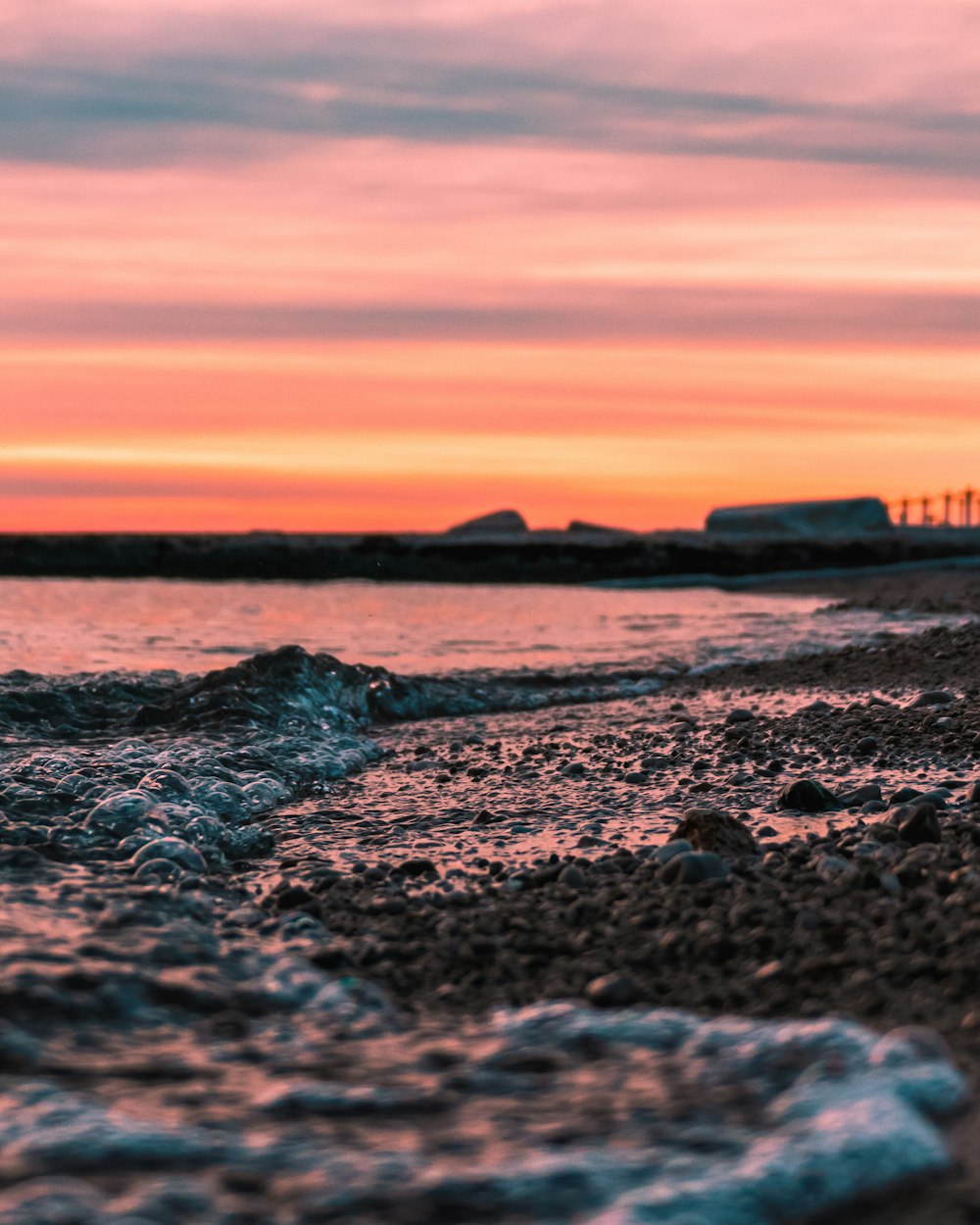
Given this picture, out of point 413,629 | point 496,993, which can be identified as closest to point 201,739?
point 496,993

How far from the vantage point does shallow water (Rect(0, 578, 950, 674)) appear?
14.6 metres

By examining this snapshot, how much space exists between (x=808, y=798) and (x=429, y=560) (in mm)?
52758

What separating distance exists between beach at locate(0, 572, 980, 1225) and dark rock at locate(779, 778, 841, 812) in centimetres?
1

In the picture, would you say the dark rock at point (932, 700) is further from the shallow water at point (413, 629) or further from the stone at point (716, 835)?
the shallow water at point (413, 629)

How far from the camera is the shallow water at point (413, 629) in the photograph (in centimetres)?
1457

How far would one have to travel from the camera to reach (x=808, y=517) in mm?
97250

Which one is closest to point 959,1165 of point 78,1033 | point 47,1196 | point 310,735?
point 47,1196

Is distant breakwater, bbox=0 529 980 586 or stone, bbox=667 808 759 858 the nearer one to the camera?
stone, bbox=667 808 759 858

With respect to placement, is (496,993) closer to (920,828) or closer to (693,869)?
(693,869)

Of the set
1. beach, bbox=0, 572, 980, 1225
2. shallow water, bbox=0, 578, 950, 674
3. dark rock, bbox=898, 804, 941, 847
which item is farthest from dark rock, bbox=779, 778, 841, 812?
shallow water, bbox=0, 578, 950, 674

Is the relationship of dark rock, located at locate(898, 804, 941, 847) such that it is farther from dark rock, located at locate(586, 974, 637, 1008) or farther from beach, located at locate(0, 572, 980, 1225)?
dark rock, located at locate(586, 974, 637, 1008)

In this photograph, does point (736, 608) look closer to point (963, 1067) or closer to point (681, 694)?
point (681, 694)

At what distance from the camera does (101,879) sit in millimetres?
4680

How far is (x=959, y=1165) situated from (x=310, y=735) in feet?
21.9
